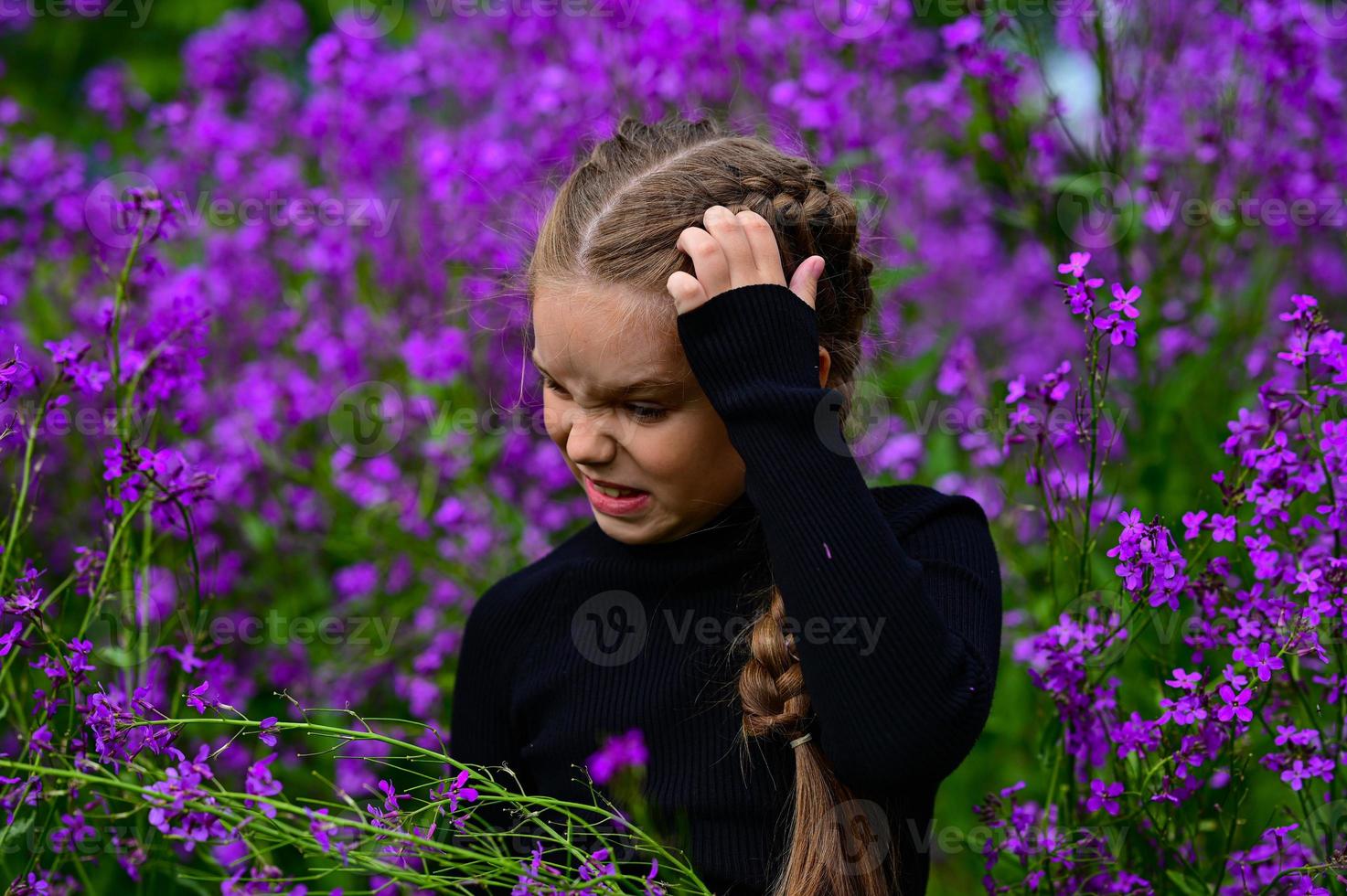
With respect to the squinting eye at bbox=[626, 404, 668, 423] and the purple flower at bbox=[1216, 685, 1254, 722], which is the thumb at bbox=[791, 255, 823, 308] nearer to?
the squinting eye at bbox=[626, 404, 668, 423]

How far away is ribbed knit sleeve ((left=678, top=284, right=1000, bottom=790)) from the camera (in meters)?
1.24

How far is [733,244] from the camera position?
4.50 ft

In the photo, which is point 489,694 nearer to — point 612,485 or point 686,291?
point 612,485

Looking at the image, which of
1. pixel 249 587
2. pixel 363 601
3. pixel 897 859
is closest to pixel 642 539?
pixel 897 859

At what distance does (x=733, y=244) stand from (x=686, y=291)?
82 mm

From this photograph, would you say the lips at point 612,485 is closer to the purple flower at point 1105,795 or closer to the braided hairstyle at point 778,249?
the braided hairstyle at point 778,249

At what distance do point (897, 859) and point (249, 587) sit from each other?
1840mm

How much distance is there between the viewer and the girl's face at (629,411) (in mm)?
1381

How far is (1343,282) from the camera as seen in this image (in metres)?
3.80

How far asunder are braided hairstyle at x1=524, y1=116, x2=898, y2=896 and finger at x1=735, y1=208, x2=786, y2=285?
0.25ft

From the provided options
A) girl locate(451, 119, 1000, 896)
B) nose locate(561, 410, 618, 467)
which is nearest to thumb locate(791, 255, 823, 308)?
girl locate(451, 119, 1000, 896)

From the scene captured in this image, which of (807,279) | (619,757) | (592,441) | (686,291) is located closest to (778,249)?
(807,279)

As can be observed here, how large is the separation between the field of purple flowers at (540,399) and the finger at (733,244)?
0.41 meters

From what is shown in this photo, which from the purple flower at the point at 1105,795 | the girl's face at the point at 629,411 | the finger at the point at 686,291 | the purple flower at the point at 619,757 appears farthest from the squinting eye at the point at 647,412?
the purple flower at the point at 1105,795
